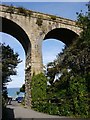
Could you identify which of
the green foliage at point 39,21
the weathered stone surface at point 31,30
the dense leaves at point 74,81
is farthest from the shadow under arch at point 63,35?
the dense leaves at point 74,81

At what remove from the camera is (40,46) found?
97.4ft

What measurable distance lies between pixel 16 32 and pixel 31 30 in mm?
1601

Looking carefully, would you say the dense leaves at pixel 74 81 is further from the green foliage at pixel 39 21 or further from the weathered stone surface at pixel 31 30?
the green foliage at pixel 39 21

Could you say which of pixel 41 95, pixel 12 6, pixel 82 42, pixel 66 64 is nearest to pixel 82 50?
pixel 82 42

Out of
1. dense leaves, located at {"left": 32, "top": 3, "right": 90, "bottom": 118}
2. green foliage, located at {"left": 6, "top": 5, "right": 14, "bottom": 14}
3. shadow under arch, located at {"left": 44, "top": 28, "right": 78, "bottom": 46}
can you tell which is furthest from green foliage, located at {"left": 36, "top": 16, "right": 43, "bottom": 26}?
dense leaves, located at {"left": 32, "top": 3, "right": 90, "bottom": 118}

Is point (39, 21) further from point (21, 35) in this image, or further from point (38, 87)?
point (38, 87)

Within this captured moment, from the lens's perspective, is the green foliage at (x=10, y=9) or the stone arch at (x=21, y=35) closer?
the green foliage at (x=10, y=9)

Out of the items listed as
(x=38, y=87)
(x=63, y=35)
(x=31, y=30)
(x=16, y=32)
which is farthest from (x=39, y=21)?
(x=38, y=87)

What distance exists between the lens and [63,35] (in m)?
33.5

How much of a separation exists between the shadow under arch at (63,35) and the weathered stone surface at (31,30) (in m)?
0.26

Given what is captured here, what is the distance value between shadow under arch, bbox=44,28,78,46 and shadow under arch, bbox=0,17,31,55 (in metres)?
2.33

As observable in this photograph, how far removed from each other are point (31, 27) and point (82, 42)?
7.00 meters

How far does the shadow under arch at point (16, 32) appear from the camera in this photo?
94.6ft

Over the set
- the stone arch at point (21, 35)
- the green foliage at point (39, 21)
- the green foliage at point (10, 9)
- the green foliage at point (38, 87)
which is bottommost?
the green foliage at point (38, 87)
